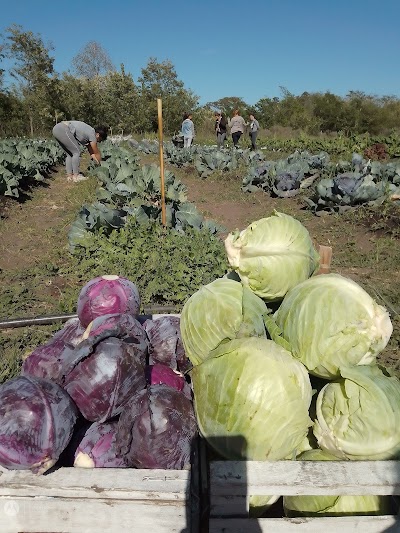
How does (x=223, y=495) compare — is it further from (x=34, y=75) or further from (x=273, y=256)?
(x=34, y=75)

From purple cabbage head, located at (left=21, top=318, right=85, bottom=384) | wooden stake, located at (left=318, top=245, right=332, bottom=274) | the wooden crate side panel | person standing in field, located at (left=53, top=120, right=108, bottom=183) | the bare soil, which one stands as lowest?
the bare soil

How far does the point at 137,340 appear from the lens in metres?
1.88

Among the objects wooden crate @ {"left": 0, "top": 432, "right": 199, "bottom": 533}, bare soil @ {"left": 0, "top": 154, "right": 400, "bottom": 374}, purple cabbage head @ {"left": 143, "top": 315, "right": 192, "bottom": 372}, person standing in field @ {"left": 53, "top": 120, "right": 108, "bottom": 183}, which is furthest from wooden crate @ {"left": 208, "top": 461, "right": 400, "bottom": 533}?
person standing in field @ {"left": 53, "top": 120, "right": 108, "bottom": 183}

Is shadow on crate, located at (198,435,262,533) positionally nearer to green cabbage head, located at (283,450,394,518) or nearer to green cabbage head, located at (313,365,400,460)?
green cabbage head, located at (283,450,394,518)

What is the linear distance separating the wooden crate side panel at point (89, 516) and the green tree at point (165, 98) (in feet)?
132

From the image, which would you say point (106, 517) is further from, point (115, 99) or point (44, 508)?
point (115, 99)

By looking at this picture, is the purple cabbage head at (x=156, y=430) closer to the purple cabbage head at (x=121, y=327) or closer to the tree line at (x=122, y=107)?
the purple cabbage head at (x=121, y=327)

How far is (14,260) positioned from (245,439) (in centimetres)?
546

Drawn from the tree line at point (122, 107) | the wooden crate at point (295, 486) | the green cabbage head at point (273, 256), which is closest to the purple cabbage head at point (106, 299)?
the green cabbage head at point (273, 256)

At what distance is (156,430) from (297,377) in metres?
0.56

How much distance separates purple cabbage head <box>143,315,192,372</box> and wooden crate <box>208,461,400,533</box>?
768 millimetres

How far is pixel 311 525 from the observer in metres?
1.46

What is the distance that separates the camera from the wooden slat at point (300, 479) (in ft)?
4.57

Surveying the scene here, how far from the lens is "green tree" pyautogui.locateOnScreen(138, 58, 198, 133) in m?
42.5
